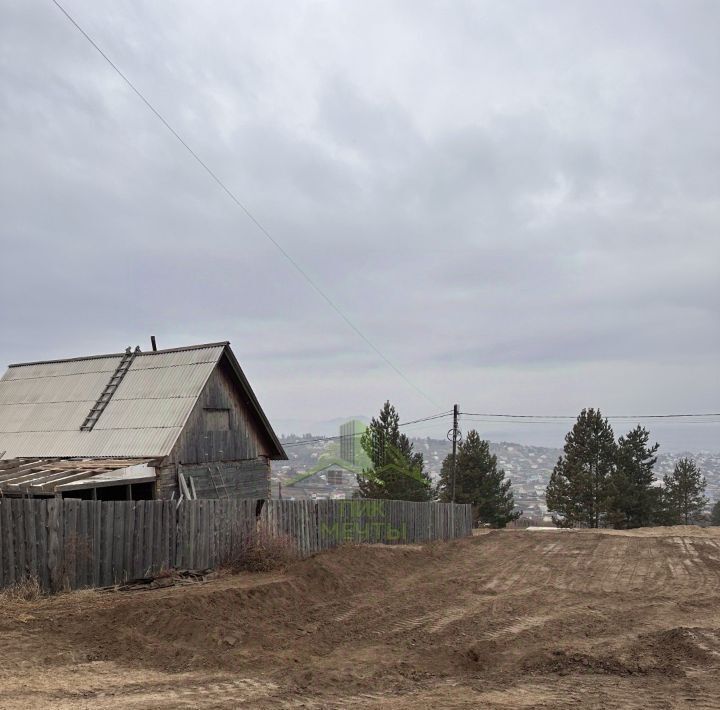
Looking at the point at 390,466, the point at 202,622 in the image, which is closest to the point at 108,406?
the point at 202,622

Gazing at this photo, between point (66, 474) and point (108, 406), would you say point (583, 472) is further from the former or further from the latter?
point (66, 474)

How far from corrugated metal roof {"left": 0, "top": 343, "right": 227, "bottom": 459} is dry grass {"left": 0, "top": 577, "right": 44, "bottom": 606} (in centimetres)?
900

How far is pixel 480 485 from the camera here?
4794 centimetres

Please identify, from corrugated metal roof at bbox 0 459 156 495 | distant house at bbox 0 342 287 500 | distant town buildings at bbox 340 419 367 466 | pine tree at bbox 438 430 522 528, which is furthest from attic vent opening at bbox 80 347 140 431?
pine tree at bbox 438 430 522 528

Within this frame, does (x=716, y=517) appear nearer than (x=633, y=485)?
No

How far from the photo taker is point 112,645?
317 inches

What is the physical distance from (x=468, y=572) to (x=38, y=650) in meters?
10.4

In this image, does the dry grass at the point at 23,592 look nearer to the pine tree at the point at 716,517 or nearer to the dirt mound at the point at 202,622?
the dirt mound at the point at 202,622

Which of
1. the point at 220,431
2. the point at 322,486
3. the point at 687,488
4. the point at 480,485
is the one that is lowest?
the point at 322,486

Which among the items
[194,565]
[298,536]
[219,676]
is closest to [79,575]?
[194,565]

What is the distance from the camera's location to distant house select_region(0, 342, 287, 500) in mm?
19609

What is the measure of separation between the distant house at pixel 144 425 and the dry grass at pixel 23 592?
618 centimetres

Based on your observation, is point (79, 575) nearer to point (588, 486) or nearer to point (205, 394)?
point (205, 394)

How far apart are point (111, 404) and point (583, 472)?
35.8 meters
